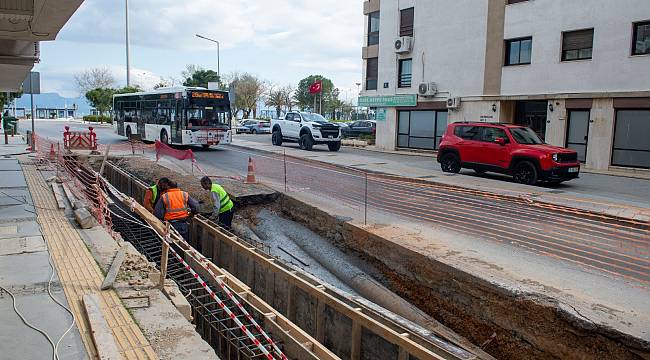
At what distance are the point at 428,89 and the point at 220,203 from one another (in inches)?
793

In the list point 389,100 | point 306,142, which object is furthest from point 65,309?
point 389,100

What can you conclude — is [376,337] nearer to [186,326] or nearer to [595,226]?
[186,326]

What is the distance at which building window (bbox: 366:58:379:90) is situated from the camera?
3444 centimetres

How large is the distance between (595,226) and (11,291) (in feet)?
33.7

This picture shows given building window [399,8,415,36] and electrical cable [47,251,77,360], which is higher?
A: building window [399,8,415,36]

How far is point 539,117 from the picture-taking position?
24.3m

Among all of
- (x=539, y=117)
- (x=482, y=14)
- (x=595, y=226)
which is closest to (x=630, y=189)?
(x=595, y=226)

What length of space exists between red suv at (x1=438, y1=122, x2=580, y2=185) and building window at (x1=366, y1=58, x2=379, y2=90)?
16.4m

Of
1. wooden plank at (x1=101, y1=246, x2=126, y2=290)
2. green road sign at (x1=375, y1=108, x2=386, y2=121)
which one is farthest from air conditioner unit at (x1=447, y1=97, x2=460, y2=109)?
wooden plank at (x1=101, y1=246, x2=126, y2=290)

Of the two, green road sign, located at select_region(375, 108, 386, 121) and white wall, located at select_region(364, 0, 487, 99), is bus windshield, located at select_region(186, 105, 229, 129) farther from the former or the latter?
white wall, located at select_region(364, 0, 487, 99)

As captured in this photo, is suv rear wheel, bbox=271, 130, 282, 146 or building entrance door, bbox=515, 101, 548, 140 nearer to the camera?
building entrance door, bbox=515, 101, 548, 140

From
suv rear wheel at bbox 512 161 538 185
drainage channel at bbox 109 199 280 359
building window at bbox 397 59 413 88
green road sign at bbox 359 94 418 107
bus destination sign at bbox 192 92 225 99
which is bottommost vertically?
drainage channel at bbox 109 199 280 359

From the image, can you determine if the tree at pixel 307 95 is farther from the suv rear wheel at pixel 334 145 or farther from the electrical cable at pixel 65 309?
the electrical cable at pixel 65 309

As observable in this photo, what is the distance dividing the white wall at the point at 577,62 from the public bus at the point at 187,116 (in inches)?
561
